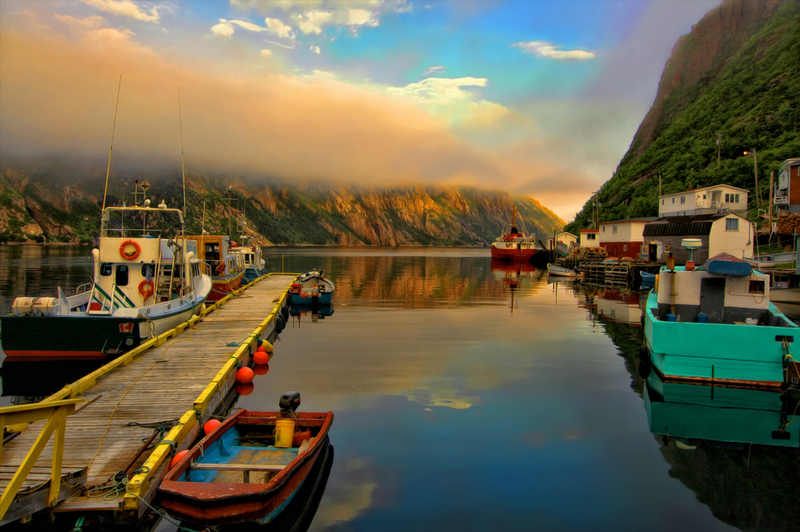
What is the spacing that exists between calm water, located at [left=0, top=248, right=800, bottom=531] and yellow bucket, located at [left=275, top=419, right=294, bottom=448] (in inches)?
49.5

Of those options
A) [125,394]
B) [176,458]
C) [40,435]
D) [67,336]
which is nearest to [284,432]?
[176,458]

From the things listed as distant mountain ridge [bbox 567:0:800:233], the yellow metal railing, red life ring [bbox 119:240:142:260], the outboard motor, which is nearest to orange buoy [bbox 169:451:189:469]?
the yellow metal railing

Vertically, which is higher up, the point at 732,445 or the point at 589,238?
the point at 589,238

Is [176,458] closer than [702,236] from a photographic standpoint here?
Yes

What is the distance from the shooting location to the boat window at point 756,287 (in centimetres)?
1911

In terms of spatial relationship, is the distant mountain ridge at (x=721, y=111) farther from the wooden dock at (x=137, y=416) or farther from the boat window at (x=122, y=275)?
the boat window at (x=122, y=275)

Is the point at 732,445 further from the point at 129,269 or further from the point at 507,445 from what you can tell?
the point at 129,269

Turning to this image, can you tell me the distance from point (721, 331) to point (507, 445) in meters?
8.84

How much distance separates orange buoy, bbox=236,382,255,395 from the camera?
17.3 m

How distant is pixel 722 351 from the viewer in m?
16.3

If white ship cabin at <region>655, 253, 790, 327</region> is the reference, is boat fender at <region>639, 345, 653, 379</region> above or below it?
below

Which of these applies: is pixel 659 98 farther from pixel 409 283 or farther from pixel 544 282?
pixel 409 283

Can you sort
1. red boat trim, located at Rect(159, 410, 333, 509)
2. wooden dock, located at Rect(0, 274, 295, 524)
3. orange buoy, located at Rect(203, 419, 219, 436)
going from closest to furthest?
red boat trim, located at Rect(159, 410, 333, 509), wooden dock, located at Rect(0, 274, 295, 524), orange buoy, located at Rect(203, 419, 219, 436)

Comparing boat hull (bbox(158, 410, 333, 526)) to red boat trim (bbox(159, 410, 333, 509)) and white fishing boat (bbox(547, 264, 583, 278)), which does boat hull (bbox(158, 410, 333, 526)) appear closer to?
red boat trim (bbox(159, 410, 333, 509))
